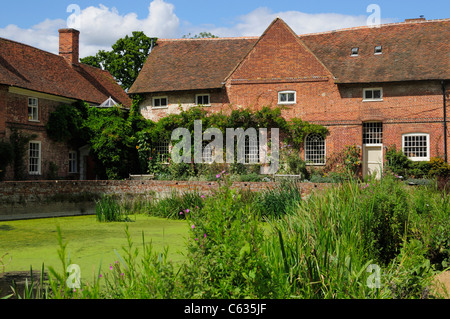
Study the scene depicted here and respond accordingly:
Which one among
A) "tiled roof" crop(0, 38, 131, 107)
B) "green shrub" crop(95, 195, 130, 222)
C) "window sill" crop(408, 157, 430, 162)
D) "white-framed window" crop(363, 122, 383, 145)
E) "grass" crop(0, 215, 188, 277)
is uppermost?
"tiled roof" crop(0, 38, 131, 107)

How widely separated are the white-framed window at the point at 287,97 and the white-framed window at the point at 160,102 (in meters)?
6.79

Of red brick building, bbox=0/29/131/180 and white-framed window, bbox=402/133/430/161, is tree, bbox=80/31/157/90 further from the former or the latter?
white-framed window, bbox=402/133/430/161

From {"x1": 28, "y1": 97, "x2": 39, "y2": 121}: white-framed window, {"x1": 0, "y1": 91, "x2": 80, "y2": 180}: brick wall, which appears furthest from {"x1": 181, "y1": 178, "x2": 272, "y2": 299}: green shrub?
{"x1": 28, "y1": 97, "x2": 39, "y2": 121}: white-framed window

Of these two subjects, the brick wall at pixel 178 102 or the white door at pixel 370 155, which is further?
the brick wall at pixel 178 102

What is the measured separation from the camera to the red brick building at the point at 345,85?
22625 millimetres

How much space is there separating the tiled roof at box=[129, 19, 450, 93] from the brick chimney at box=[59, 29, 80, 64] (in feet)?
16.6

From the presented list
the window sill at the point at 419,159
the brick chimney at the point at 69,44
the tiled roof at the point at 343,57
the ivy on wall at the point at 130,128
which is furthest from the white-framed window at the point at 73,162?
the window sill at the point at 419,159

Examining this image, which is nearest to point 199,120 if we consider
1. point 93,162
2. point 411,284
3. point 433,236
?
point 93,162

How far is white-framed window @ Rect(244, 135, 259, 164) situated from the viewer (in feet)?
81.1

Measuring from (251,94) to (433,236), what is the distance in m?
18.8

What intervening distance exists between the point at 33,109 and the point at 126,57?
1838 cm

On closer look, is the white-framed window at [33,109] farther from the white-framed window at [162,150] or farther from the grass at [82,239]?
the grass at [82,239]

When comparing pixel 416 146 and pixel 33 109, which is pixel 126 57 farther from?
pixel 416 146
